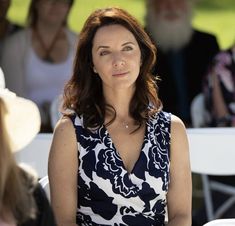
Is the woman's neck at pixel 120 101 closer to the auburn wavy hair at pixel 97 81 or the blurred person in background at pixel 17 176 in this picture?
the auburn wavy hair at pixel 97 81

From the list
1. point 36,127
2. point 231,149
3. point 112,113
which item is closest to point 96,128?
point 112,113

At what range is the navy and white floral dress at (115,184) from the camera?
2.76m

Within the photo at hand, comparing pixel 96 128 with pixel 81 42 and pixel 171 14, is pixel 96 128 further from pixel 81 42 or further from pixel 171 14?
pixel 171 14

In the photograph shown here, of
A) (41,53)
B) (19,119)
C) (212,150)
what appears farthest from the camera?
(41,53)

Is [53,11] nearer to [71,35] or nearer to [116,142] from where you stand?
[71,35]

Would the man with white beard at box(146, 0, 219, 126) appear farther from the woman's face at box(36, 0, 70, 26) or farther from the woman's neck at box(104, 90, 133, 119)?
the woman's neck at box(104, 90, 133, 119)

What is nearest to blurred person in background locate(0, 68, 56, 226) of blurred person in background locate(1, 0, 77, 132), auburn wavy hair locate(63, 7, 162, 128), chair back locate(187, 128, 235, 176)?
auburn wavy hair locate(63, 7, 162, 128)

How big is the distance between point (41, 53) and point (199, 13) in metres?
1.01

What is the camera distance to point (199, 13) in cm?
484

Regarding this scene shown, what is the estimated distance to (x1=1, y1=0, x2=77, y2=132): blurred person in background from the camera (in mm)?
4719

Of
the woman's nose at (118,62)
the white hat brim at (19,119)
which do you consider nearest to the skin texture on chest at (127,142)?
the woman's nose at (118,62)

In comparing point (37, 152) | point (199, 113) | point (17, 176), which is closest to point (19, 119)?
point (17, 176)

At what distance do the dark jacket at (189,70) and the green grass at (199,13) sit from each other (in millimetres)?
62

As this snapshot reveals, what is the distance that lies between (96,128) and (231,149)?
3.87ft
